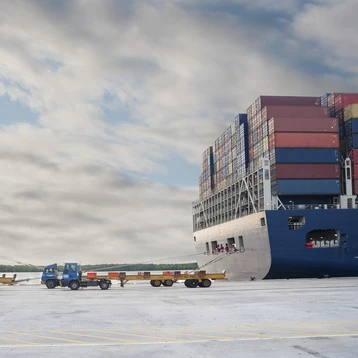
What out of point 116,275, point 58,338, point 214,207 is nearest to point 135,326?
point 58,338

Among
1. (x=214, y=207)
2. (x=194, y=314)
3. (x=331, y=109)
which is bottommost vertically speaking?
(x=194, y=314)

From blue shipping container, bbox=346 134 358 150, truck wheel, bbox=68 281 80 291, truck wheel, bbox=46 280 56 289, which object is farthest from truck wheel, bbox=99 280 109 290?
blue shipping container, bbox=346 134 358 150

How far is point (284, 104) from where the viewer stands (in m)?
61.6

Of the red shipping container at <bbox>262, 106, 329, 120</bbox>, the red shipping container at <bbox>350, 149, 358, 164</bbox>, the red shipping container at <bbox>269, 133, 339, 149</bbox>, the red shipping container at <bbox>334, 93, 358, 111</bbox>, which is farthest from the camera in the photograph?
the red shipping container at <bbox>334, 93, 358, 111</bbox>

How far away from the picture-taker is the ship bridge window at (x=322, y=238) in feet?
167

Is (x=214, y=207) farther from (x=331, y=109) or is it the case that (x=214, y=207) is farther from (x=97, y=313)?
(x=97, y=313)

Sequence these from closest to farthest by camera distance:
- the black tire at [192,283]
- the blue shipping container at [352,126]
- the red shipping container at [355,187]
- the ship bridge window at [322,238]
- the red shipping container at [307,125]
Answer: the black tire at [192,283] < the ship bridge window at [322,238] < the red shipping container at [355,187] < the red shipping container at [307,125] < the blue shipping container at [352,126]

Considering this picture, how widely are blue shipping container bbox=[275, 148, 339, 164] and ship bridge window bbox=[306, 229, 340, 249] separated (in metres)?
7.20

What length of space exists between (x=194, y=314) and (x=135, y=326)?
4123mm

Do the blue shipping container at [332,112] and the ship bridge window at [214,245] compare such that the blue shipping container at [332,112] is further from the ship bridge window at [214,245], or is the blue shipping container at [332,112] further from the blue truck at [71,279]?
the blue truck at [71,279]

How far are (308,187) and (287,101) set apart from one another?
551 inches

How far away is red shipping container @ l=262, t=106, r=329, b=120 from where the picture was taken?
55781 millimetres

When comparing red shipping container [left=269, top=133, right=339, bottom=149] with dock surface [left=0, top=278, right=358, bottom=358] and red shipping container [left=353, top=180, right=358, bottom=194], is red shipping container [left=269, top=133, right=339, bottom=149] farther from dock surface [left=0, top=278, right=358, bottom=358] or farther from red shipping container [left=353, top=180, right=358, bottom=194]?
dock surface [left=0, top=278, right=358, bottom=358]

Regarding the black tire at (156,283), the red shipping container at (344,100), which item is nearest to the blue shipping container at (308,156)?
the red shipping container at (344,100)
